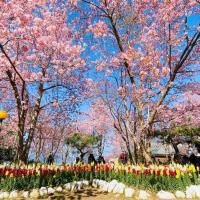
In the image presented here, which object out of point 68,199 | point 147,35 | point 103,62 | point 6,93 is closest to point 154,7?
point 147,35

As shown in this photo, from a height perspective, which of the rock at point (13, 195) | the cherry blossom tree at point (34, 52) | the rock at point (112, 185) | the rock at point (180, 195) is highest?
the cherry blossom tree at point (34, 52)

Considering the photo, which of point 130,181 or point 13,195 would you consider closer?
point 13,195

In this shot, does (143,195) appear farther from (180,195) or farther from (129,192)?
(180,195)

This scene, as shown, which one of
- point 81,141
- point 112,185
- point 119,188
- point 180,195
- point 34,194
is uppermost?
point 81,141

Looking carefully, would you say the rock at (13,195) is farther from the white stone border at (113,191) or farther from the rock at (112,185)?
the rock at (112,185)

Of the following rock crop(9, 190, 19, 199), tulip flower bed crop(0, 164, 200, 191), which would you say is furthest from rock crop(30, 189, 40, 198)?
rock crop(9, 190, 19, 199)

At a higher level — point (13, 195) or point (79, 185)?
point (79, 185)

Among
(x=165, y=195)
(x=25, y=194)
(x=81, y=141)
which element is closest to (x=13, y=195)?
(x=25, y=194)

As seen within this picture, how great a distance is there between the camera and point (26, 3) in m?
15.1

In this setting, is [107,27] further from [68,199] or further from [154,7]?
[68,199]

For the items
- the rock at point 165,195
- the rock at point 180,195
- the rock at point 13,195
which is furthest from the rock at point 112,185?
the rock at point 13,195

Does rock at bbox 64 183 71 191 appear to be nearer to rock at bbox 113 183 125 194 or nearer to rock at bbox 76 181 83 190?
rock at bbox 76 181 83 190

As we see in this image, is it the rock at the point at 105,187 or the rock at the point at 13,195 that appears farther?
the rock at the point at 105,187

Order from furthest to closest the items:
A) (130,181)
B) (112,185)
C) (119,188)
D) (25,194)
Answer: (112,185) < (130,181) < (119,188) < (25,194)
